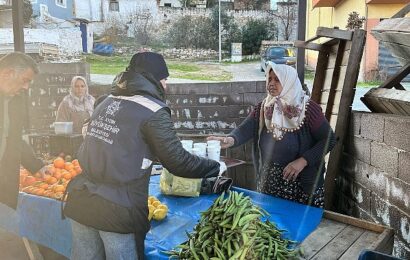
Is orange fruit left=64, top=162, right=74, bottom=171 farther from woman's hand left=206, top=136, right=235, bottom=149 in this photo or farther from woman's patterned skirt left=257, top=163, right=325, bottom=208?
woman's patterned skirt left=257, top=163, right=325, bottom=208

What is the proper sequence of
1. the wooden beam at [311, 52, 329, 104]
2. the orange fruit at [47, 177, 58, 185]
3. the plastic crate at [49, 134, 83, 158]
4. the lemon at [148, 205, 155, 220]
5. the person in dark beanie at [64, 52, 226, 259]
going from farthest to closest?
the plastic crate at [49, 134, 83, 158], the wooden beam at [311, 52, 329, 104], the orange fruit at [47, 177, 58, 185], the lemon at [148, 205, 155, 220], the person in dark beanie at [64, 52, 226, 259]

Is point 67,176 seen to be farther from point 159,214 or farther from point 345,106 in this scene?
point 345,106

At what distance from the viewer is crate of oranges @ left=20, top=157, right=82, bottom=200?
3.07 m

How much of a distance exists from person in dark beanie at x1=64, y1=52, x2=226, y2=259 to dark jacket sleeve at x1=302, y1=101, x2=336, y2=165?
1207 mm

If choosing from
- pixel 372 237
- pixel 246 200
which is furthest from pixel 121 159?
pixel 372 237

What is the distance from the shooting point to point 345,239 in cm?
212

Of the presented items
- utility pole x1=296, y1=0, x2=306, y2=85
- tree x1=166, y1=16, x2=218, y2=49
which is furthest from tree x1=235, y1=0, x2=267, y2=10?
utility pole x1=296, y1=0, x2=306, y2=85

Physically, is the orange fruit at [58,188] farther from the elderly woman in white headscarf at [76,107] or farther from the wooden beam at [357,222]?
the elderly woman in white headscarf at [76,107]

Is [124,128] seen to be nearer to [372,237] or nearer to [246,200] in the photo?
[246,200]

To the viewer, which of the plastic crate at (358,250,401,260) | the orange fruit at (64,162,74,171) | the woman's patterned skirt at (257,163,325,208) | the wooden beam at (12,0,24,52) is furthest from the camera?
the wooden beam at (12,0,24,52)

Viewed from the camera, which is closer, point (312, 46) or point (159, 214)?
point (159, 214)

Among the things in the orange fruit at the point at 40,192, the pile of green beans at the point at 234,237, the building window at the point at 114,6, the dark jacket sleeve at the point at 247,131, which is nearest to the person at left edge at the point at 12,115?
the orange fruit at the point at 40,192

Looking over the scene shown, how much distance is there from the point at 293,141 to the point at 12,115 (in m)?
2.05

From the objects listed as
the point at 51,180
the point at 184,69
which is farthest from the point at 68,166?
the point at 184,69
